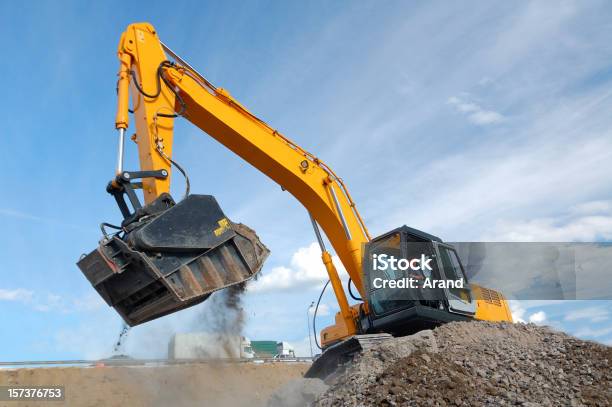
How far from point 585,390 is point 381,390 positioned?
2102mm

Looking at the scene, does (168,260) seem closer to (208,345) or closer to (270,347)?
(208,345)

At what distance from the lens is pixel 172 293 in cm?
559

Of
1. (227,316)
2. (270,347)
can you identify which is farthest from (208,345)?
(270,347)

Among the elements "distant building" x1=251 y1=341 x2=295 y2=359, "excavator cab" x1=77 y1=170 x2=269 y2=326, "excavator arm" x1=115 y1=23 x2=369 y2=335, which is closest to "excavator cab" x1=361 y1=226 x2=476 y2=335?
"excavator arm" x1=115 y1=23 x2=369 y2=335

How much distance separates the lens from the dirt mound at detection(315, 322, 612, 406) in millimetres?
5262

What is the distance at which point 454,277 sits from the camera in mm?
7848

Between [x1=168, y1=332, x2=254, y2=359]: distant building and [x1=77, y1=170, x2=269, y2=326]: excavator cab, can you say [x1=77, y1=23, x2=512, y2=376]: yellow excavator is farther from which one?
[x1=168, y1=332, x2=254, y2=359]: distant building

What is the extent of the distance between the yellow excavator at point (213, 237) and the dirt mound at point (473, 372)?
21.1 inches

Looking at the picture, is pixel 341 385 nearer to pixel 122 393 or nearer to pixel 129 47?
pixel 129 47

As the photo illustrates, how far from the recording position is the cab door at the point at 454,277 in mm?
7605

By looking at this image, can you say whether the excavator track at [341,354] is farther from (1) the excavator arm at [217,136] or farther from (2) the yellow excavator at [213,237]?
(1) the excavator arm at [217,136]

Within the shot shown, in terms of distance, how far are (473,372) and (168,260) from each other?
11.8ft

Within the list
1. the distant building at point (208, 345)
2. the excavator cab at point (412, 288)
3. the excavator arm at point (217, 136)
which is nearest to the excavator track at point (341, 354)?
the excavator cab at point (412, 288)

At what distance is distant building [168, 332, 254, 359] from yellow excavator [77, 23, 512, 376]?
1613 millimetres
